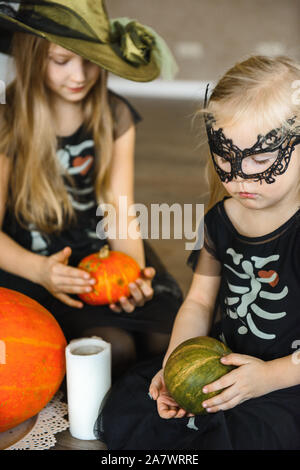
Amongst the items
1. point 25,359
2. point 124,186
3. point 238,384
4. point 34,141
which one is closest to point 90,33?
point 34,141

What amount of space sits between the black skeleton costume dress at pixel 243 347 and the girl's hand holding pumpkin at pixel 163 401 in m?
0.02

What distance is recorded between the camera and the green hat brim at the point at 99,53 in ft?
4.65

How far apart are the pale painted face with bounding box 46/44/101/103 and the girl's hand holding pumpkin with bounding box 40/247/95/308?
464 mm

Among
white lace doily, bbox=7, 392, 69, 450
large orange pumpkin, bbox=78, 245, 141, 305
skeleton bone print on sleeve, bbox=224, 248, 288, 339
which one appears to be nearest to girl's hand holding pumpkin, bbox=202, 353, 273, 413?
skeleton bone print on sleeve, bbox=224, 248, 288, 339

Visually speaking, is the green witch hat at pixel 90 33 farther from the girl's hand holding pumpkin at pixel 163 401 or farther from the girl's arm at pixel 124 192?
the girl's hand holding pumpkin at pixel 163 401

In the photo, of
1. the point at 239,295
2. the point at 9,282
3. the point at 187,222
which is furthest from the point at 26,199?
the point at 187,222

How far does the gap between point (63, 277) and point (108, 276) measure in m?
0.12

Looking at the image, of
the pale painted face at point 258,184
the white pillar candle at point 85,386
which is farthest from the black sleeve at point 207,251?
the white pillar candle at point 85,386

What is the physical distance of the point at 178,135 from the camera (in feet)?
21.2

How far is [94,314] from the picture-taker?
1.59 m

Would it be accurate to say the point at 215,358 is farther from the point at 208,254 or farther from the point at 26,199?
the point at 26,199

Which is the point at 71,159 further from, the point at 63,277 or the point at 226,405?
the point at 226,405

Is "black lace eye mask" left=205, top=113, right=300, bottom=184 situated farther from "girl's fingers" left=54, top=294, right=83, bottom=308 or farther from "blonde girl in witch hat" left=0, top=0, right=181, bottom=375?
"girl's fingers" left=54, top=294, right=83, bottom=308
